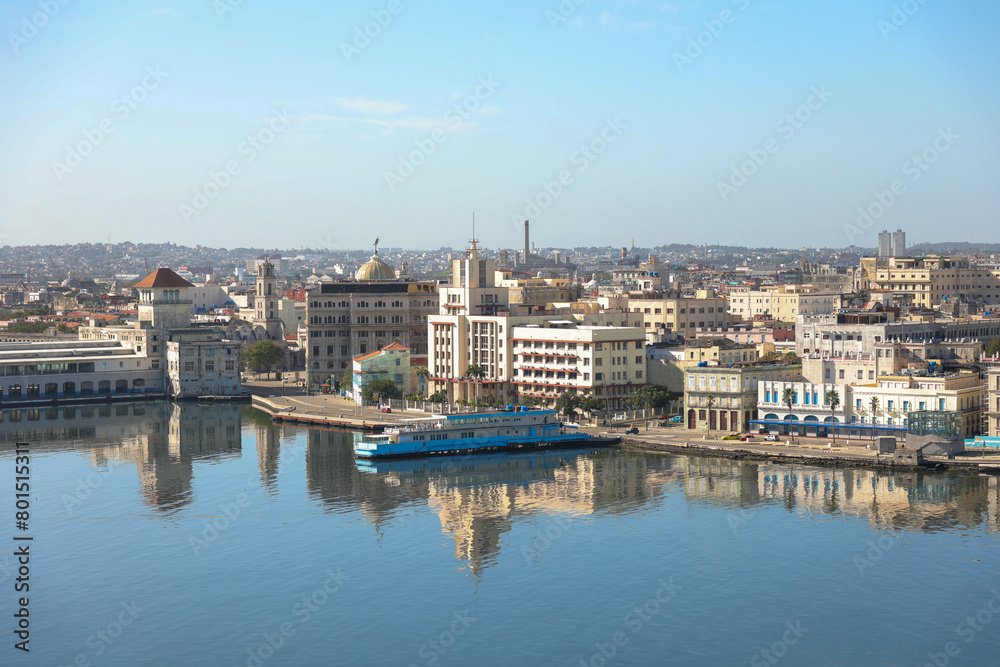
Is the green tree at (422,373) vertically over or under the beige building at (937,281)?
under

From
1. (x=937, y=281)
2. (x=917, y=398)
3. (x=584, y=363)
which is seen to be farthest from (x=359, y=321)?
(x=937, y=281)

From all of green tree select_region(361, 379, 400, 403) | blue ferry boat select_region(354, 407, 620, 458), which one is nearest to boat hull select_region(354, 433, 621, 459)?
blue ferry boat select_region(354, 407, 620, 458)

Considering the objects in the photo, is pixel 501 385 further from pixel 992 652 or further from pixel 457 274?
pixel 992 652

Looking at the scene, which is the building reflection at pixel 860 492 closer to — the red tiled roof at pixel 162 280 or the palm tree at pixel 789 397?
the palm tree at pixel 789 397

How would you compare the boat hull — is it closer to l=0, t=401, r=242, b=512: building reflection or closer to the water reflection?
the water reflection

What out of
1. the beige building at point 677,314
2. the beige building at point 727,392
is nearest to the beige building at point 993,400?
the beige building at point 727,392

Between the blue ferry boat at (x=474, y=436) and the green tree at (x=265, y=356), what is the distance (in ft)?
102

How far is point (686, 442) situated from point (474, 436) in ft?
29.2

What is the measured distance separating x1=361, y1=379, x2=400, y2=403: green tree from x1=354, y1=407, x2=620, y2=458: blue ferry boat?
11171 mm

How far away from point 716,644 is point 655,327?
49.5 metres

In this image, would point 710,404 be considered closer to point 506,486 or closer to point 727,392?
point 727,392

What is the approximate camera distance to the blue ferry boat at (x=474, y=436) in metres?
52.2

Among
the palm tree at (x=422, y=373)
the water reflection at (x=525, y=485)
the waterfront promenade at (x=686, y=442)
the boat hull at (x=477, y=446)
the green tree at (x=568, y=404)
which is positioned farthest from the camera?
the palm tree at (x=422, y=373)

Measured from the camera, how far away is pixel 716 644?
1075 inches
